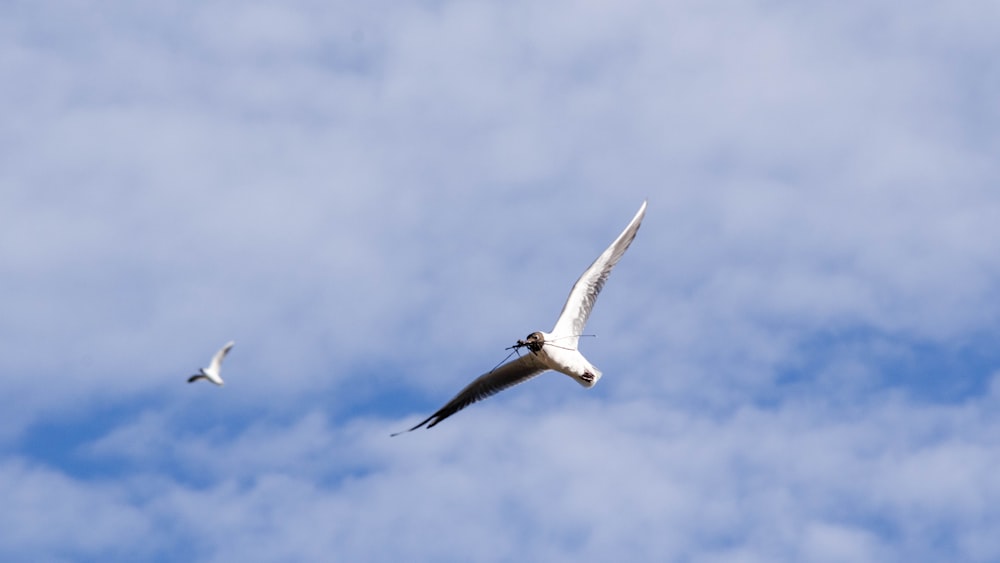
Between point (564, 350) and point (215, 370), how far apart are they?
11.3m

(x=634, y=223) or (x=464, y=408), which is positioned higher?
(x=634, y=223)

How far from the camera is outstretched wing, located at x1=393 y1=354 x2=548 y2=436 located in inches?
1956

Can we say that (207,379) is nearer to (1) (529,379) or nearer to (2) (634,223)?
(1) (529,379)

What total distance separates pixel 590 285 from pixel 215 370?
1301 centimetres

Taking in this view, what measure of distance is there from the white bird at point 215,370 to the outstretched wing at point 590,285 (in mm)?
11129

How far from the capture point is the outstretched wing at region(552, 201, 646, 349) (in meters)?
48.7

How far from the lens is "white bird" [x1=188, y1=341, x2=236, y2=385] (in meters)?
42.8

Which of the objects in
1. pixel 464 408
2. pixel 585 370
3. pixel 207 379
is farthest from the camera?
pixel 464 408

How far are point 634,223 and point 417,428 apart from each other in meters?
10.0

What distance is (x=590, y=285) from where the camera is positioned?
49.2m

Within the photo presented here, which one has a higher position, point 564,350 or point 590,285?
point 590,285

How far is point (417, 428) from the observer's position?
49500mm

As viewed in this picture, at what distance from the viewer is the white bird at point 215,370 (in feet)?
140

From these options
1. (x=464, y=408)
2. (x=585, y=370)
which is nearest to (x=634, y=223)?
(x=585, y=370)
